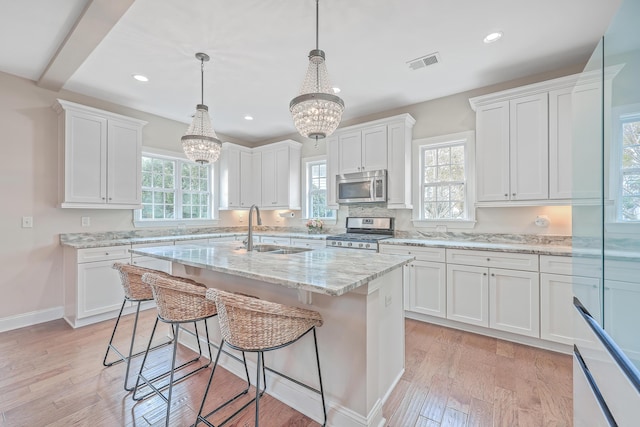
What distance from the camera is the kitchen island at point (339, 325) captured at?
5.00ft

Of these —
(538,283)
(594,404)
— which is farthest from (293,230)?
(594,404)

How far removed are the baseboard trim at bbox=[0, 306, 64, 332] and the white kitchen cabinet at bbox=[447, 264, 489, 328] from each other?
4.65m

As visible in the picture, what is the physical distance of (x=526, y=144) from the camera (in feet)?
9.49

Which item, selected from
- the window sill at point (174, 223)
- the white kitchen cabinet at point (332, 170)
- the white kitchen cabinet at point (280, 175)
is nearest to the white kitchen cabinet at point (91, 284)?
the window sill at point (174, 223)

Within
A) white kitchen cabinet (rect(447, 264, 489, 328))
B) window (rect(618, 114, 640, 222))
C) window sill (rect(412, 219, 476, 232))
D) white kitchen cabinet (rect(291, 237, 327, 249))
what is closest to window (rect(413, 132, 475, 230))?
window sill (rect(412, 219, 476, 232))

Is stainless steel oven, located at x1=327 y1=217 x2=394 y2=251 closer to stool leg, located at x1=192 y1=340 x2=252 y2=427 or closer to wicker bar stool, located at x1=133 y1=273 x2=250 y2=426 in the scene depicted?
stool leg, located at x1=192 y1=340 x2=252 y2=427

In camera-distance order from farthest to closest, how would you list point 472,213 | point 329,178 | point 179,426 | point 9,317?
point 329,178, point 472,213, point 9,317, point 179,426

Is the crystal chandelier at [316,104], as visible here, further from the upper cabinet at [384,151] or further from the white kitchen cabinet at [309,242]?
the white kitchen cabinet at [309,242]

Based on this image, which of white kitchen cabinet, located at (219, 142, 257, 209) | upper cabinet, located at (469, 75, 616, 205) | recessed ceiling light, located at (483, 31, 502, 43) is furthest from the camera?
white kitchen cabinet, located at (219, 142, 257, 209)

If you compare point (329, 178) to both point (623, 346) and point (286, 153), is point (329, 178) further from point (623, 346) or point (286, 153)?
point (623, 346)

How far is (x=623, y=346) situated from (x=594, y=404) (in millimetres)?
432

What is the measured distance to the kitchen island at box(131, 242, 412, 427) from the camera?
5.00 feet

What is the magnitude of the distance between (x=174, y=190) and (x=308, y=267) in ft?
12.6

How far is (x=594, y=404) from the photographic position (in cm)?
111
